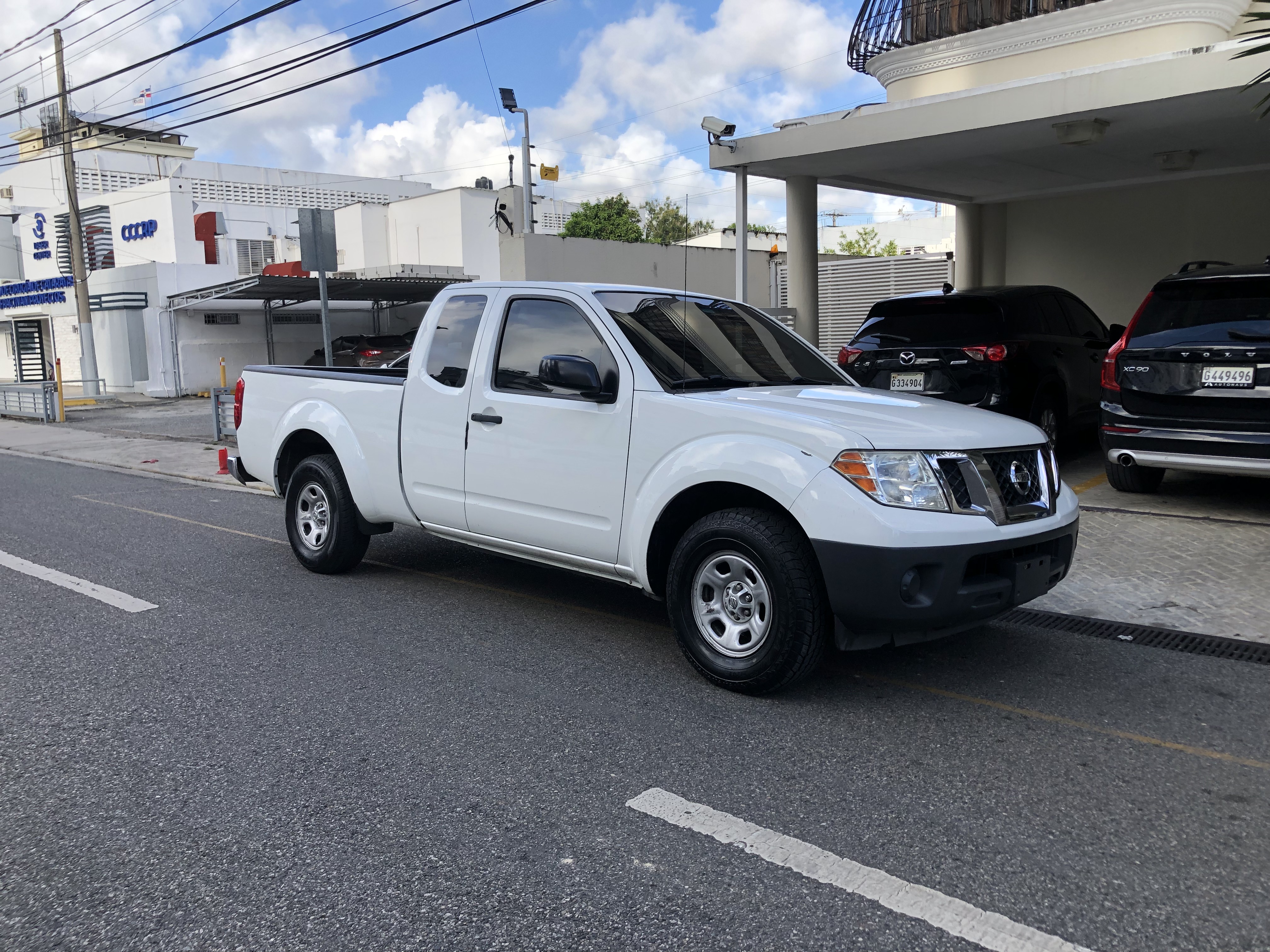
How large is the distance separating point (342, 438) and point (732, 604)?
318 cm

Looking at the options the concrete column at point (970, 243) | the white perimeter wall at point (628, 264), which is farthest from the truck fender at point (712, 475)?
the concrete column at point (970, 243)

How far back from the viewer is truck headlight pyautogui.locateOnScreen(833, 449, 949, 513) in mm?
4320

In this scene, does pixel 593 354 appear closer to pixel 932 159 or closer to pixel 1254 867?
pixel 1254 867

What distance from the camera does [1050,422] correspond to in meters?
10.2

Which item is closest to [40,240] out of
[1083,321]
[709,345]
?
[1083,321]

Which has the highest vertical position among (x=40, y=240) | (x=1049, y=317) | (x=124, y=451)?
(x=40, y=240)

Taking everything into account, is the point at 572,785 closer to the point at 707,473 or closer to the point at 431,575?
the point at 707,473

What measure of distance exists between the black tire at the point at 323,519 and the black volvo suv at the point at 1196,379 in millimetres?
5829

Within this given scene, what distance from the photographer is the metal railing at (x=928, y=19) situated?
12.1 meters

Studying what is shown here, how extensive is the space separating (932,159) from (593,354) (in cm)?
881

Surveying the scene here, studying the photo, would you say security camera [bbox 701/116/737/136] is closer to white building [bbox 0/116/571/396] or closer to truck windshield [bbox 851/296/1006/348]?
truck windshield [bbox 851/296/1006/348]

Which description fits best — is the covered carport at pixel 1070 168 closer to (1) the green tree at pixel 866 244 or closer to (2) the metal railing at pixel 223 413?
(2) the metal railing at pixel 223 413

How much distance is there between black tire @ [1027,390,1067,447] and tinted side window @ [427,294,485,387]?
19.2 feet

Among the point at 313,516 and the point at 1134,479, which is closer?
the point at 313,516
